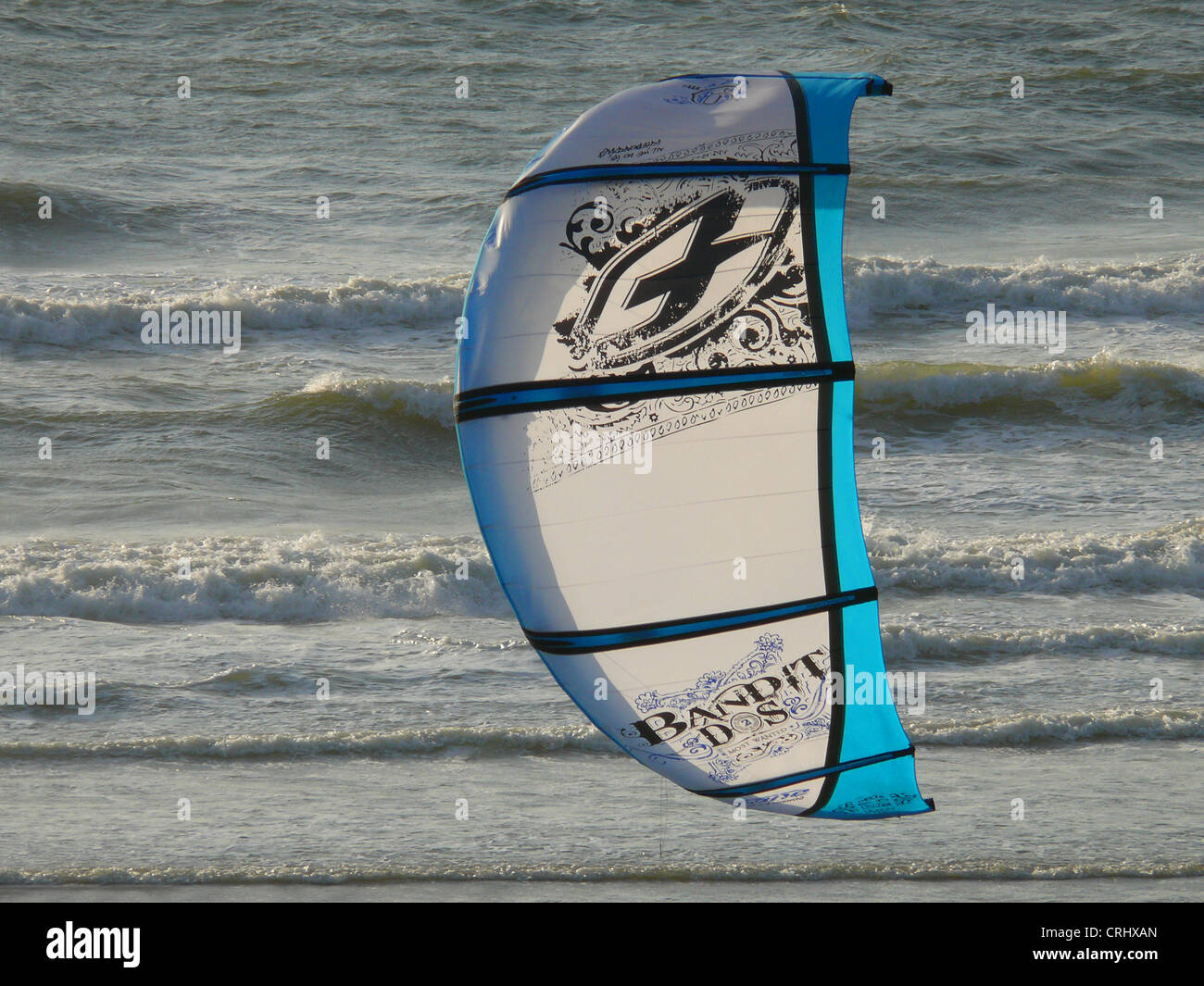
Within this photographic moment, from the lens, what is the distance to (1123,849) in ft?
17.6

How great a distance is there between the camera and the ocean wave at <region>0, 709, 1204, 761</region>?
607 centimetres

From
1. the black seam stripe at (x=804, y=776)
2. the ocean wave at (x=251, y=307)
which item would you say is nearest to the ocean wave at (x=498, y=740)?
the black seam stripe at (x=804, y=776)

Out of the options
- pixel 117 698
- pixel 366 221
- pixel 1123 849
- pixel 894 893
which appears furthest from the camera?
pixel 366 221

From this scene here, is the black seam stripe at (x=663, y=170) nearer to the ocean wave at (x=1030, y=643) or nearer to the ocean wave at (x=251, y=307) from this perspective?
the ocean wave at (x=1030, y=643)

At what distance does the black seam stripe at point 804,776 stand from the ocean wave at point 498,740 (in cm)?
242

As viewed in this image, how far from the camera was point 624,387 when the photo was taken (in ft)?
11.6

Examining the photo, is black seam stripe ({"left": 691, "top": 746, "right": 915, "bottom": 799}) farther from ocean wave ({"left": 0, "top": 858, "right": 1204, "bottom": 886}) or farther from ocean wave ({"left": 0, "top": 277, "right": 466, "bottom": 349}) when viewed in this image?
ocean wave ({"left": 0, "top": 277, "right": 466, "bottom": 349})

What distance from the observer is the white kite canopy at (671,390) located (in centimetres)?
348

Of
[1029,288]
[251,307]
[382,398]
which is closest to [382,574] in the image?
[382,398]

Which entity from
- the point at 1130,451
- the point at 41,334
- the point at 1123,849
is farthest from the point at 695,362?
the point at 41,334

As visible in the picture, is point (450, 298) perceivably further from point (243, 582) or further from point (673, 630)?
point (673, 630)

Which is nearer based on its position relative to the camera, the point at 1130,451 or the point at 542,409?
the point at 542,409

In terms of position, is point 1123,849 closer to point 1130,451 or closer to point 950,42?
point 1130,451
